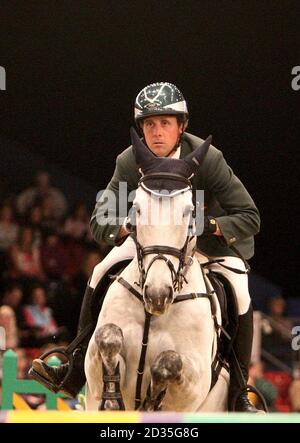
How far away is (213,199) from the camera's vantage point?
17.7 ft

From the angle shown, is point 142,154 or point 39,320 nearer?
point 142,154

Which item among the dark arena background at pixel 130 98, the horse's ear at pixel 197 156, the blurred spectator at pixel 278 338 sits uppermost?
the dark arena background at pixel 130 98

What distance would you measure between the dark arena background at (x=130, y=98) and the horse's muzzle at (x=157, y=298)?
490cm

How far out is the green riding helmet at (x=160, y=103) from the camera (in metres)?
5.04

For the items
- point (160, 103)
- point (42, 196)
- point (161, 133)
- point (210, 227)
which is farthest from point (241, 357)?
point (42, 196)

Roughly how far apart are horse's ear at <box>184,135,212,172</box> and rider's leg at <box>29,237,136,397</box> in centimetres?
67

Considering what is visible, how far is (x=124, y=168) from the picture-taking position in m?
5.26

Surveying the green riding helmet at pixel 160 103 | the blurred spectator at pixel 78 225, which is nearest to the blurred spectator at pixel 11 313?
the blurred spectator at pixel 78 225

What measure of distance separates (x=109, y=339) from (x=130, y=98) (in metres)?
6.75

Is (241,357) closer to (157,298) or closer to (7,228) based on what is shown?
(157,298)

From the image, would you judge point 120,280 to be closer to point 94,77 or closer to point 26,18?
point 26,18

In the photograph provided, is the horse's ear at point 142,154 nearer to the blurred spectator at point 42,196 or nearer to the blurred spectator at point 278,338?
the blurred spectator at point 42,196

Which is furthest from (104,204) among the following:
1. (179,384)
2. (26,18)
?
(26,18)

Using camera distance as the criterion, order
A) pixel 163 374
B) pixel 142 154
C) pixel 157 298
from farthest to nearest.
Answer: pixel 142 154
pixel 163 374
pixel 157 298
